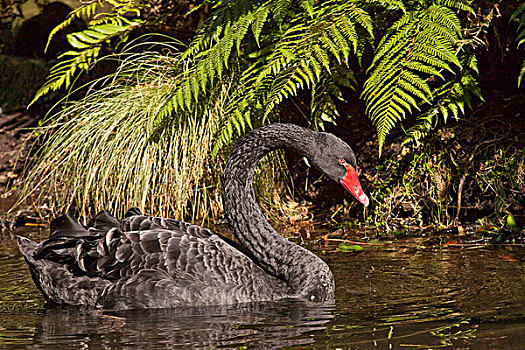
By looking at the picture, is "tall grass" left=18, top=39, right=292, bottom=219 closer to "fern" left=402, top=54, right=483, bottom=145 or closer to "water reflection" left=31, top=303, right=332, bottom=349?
"fern" left=402, top=54, right=483, bottom=145

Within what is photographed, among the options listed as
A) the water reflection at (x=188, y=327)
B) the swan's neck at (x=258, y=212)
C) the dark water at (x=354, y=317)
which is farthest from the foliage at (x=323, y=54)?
the water reflection at (x=188, y=327)

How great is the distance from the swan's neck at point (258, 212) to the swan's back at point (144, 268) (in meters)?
0.09

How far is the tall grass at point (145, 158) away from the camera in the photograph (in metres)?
6.45

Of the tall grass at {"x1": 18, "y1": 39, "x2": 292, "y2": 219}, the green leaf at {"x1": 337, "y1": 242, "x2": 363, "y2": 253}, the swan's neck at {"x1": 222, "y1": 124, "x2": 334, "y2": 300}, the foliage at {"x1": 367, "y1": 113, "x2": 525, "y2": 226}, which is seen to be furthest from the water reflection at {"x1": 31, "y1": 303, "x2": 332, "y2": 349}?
the foliage at {"x1": 367, "y1": 113, "x2": 525, "y2": 226}

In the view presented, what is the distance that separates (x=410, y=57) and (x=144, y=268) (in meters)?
2.46

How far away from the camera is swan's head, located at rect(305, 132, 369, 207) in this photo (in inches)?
186

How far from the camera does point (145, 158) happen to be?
21.1ft

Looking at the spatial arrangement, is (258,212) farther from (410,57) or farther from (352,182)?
(410,57)

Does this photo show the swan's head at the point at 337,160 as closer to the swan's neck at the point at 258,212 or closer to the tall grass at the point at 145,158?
the swan's neck at the point at 258,212

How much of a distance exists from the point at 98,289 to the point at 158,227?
1.79 feet

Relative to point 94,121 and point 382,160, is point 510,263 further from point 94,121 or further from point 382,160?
point 94,121

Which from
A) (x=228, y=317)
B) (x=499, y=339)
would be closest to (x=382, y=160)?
(x=228, y=317)

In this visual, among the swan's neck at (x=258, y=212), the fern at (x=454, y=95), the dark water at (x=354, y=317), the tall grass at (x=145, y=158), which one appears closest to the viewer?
the dark water at (x=354, y=317)

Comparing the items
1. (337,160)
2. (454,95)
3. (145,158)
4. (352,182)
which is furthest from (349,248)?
(145,158)
